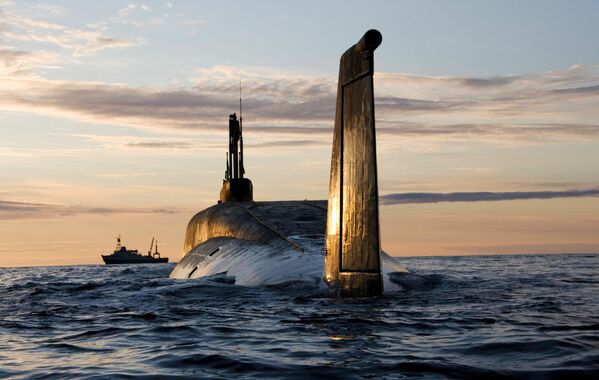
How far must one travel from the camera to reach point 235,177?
32.3m

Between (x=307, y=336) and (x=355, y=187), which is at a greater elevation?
(x=355, y=187)

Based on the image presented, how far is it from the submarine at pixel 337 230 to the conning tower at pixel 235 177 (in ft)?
16.1

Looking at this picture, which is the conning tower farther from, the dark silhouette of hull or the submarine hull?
the dark silhouette of hull

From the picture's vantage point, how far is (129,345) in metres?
10.2

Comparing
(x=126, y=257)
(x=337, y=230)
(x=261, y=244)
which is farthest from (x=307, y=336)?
(x=126, y=257)

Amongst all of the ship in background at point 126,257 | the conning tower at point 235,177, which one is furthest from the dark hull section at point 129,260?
the conning tower at point 235,177

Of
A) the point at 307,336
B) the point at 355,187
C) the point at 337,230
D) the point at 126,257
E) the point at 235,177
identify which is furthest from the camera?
the point at 126,257

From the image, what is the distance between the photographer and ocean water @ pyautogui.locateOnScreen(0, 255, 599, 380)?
8.10 meters

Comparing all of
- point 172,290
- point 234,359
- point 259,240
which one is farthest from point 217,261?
point 234,359

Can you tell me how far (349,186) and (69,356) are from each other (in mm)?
6753

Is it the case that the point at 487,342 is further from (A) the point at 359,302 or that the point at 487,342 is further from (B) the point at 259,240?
(B) the point at 259,240

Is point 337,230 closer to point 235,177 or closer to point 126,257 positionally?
point 235,177

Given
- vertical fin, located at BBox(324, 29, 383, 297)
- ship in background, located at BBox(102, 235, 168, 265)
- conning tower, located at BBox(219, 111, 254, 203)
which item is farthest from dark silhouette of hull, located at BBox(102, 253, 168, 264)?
vertical fin, located at BBox(324, 29, 383, 297)

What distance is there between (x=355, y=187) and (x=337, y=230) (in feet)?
3.32
